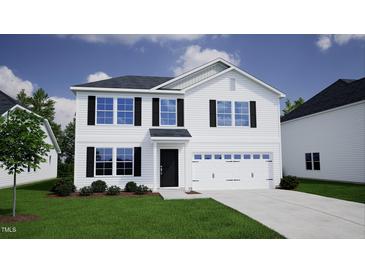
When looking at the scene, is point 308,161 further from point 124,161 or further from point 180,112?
point 124,161

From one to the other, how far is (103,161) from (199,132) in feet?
16.2

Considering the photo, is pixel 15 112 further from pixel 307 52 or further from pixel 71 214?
pixel 307 52

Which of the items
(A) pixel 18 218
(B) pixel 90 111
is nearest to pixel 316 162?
(B) pixel 90 111

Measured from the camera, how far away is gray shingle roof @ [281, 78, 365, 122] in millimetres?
17009

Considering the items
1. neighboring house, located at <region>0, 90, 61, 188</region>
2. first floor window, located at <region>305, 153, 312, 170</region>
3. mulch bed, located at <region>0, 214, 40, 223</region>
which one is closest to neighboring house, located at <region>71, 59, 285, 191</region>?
neighboring house, located at <region>0, 90, 61, 188</region>

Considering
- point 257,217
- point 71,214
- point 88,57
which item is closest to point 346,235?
point 257,217

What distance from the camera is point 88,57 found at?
1095 centimetres

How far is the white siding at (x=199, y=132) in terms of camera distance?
12828mm

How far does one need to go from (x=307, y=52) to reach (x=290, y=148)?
499 inches

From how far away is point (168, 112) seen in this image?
13.7 meters

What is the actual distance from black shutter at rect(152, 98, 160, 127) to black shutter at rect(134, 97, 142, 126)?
65cm

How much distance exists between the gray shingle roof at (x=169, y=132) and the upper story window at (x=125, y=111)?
1249mm

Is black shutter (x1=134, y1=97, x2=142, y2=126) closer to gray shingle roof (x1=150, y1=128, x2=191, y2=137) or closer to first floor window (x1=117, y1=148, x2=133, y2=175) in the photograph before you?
gray shingle roof (x1=150, y1=128, x2=191, y2=137)

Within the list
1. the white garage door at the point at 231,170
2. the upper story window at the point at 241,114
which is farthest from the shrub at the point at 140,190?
the upper story window at the point at 241,114
